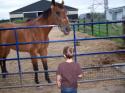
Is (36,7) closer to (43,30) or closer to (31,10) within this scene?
(31,10)

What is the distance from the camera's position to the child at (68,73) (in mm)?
4141

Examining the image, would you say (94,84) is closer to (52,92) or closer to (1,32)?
(52,92)

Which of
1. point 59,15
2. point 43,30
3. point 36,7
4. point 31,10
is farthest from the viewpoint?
point 36,7

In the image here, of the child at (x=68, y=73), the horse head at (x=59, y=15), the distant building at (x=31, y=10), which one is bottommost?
the child at (x=68, y=73)

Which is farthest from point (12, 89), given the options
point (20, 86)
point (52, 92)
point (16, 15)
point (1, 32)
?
point (16, 15)

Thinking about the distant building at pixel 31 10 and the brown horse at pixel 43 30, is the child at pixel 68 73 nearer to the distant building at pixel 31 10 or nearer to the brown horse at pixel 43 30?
the brown horse at pixel 43 30

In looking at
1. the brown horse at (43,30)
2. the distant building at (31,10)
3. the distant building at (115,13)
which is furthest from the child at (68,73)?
the distant building at (31,10)

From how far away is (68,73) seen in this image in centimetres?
416

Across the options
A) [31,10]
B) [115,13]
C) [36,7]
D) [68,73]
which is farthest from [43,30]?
[36,7]

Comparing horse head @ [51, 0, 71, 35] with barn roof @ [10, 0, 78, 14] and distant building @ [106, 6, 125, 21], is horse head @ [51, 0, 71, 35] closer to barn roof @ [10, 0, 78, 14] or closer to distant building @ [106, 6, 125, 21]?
distant building @ [106, 6, 125, 21]

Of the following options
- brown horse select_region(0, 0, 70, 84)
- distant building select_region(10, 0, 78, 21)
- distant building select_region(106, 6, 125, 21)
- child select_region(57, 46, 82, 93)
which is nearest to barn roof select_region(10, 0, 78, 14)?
distant building select_region(10, 0, 78, 21)

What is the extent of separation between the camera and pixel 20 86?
6.82 meters

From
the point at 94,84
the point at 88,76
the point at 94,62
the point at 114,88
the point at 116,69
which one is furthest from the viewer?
the point at 94,62

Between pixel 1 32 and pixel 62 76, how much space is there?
4099 millimetres
